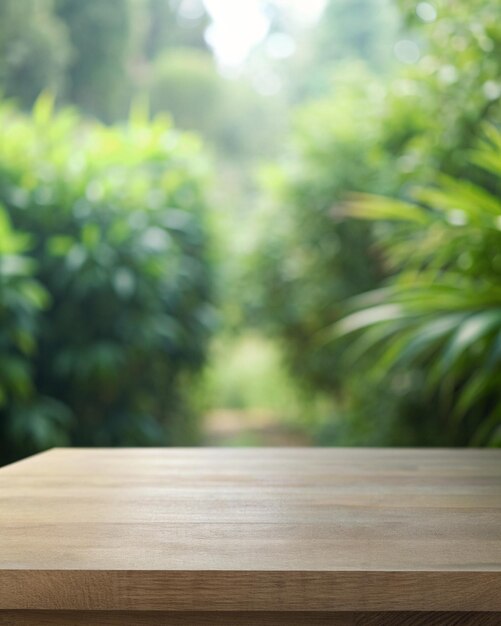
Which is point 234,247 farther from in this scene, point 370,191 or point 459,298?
point 459,298

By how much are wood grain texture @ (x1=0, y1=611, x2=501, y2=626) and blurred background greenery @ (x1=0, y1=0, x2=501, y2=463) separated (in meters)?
1.10

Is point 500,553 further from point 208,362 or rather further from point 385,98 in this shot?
point 208,362

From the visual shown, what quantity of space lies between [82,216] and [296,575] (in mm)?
2494

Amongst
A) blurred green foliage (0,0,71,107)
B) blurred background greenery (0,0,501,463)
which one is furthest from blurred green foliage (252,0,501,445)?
blurred green foliage (0,0,71,107)

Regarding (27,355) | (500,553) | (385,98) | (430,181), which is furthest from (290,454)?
(385,98)

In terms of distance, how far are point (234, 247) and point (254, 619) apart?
452 cm

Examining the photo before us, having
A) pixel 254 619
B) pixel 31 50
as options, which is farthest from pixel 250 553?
pixel 31 50

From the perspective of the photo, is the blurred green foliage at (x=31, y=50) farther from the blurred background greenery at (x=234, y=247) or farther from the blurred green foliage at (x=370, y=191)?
the blurred green foliage at (x=370, y=191)

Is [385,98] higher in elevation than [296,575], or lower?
lower

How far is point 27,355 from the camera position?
3.05 m

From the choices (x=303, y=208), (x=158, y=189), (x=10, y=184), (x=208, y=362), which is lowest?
(x=208, y=362)

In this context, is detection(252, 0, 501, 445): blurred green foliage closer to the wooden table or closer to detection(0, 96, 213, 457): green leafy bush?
detection(0, 96, 213, 457): green leafy bush

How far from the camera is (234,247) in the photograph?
5207mm

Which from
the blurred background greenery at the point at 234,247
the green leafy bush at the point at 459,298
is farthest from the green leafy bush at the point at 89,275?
the green leafy bush at the point at 459,298
